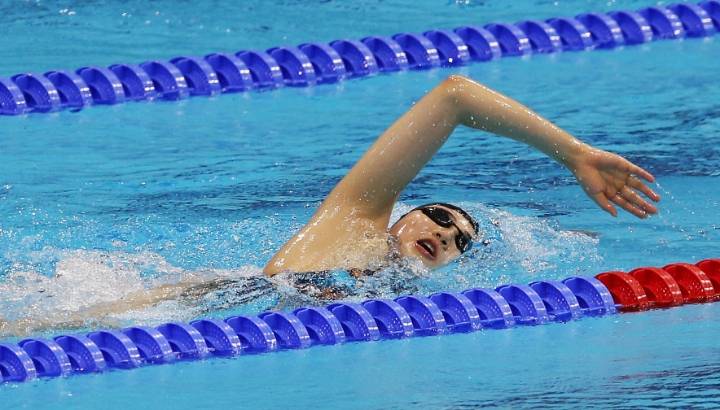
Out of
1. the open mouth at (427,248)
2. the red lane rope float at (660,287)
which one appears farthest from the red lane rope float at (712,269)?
the open mouth at (427,248)

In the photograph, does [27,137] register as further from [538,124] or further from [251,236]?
[538,124]

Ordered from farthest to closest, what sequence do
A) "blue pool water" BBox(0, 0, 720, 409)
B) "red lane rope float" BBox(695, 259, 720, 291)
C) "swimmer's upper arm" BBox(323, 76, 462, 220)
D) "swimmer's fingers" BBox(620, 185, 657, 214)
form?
"red lane rope float" BBox(695, 259, 720, 291) → "swimmer's upper arm" BBox(323, 76, 462, 220) → "swimmer's fingers" BBox(620, 185, 657, 214) → "blue pool water" BBox(0, 0, 720, 409)

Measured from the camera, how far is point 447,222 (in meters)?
4.43

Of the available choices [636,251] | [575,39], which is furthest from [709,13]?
[636,251]

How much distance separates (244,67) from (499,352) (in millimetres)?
3161

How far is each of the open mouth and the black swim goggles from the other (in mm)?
67

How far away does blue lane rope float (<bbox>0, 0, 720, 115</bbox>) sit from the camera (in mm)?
6562

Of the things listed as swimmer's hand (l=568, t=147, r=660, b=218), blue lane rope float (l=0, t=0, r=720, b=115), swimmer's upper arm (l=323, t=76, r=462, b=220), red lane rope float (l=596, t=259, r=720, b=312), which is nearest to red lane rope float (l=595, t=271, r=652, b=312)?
red lane rope float (l=596, t=259, r=720, b=312)

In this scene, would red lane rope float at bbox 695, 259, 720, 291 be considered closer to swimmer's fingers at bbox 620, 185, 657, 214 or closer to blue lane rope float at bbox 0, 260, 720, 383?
blue lane rope float at bbox 0, 260, 720, 383

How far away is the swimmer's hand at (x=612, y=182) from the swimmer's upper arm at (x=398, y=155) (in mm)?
491

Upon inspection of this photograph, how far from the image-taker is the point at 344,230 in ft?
14.9

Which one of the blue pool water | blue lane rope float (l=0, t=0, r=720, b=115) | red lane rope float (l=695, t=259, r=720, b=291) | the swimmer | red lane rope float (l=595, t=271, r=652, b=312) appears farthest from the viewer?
blue lane rope float (l=0, t=0, r=720, b=115)

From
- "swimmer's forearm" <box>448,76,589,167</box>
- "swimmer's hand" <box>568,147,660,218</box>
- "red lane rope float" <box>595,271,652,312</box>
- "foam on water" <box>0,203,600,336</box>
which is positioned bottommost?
"red lane rope float" <box>595,271,652,312</box>

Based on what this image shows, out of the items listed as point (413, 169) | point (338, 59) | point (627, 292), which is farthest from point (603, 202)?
point (338, 59)
